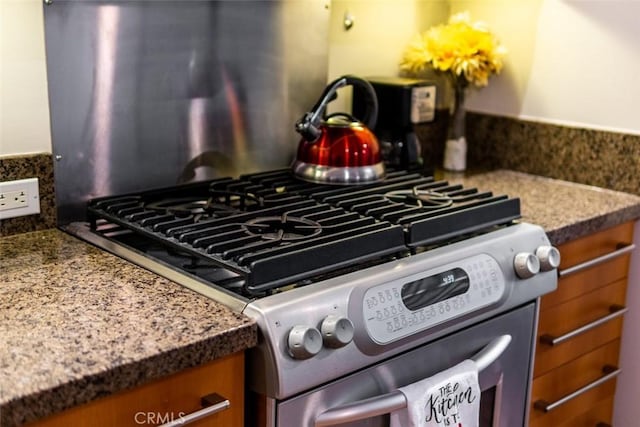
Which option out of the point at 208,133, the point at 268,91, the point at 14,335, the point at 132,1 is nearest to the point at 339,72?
the point at 268,91

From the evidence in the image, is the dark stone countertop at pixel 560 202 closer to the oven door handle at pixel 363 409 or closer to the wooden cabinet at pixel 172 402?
the oven door handle at pixel 363 409

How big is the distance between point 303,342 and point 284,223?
36cm

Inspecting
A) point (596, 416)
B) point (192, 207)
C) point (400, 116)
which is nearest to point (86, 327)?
point (192, 207)


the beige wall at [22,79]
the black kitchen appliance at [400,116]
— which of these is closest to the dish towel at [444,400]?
the black kitchen appliance at [400,116]

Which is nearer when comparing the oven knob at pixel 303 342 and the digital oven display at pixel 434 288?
the oven knob at pixel 303 342

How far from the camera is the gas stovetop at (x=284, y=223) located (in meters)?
1.30

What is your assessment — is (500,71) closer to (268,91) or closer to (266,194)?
(268,91)

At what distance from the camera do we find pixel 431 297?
1416 millimetres

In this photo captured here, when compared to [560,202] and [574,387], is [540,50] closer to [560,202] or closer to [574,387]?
[560,202]

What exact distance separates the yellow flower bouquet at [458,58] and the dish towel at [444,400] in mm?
872

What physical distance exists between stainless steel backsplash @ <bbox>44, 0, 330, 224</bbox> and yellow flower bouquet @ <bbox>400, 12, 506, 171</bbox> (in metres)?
0.30

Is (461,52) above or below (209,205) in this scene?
above

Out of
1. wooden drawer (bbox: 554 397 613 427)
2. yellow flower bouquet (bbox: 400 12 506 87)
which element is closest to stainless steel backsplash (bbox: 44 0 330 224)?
yellow flower bouquet (bbox: 400 12 506 87)

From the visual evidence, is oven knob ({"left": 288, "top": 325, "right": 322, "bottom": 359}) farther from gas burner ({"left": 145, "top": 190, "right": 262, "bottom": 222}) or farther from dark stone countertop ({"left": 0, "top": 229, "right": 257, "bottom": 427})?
gas burner ({"left": 145, "top": 190, "right": 262, "bottom": 222})
